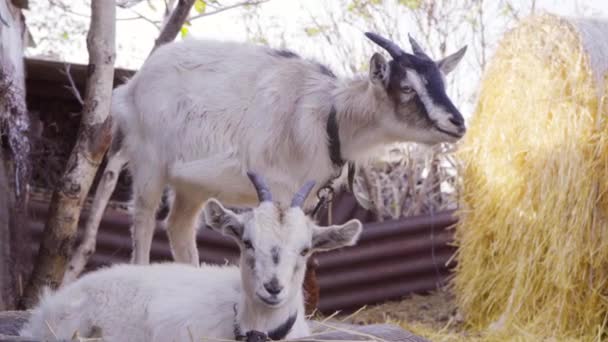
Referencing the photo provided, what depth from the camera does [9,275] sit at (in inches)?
257

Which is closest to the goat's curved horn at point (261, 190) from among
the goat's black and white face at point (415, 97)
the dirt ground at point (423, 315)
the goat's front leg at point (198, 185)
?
the goat's front leg at point (198, 185)

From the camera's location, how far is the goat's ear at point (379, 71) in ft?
17.3

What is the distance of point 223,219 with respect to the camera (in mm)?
4152

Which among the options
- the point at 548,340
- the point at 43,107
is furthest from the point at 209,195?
the point at 43,107

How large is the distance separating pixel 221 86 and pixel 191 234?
3.21 ft

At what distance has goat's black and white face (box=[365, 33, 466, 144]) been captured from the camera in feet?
16.9

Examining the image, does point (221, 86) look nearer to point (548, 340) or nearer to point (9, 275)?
point (9, 275)

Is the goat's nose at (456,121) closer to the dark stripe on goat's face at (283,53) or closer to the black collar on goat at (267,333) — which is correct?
the dark stripe on goat's face at (283,53)

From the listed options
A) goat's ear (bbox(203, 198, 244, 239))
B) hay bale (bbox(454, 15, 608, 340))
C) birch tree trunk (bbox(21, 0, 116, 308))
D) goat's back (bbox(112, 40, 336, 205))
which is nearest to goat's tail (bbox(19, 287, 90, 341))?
goat's ear (bbox(203, 198, 244, 239))

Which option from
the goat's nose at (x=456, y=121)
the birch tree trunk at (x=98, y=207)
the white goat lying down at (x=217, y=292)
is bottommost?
the birch tree trunk at (x=98, y=207)

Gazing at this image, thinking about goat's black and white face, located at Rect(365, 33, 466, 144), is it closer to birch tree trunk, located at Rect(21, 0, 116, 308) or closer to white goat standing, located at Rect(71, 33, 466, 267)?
white goat standing, located at Rect(71, 33, 466, 267)

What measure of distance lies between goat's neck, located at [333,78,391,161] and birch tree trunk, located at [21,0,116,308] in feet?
4.80

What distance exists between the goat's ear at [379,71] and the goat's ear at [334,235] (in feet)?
4.58

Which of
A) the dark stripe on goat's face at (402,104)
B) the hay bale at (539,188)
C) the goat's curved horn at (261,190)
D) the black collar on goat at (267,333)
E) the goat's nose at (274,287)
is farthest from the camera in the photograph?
the hay bale at (539,188)
